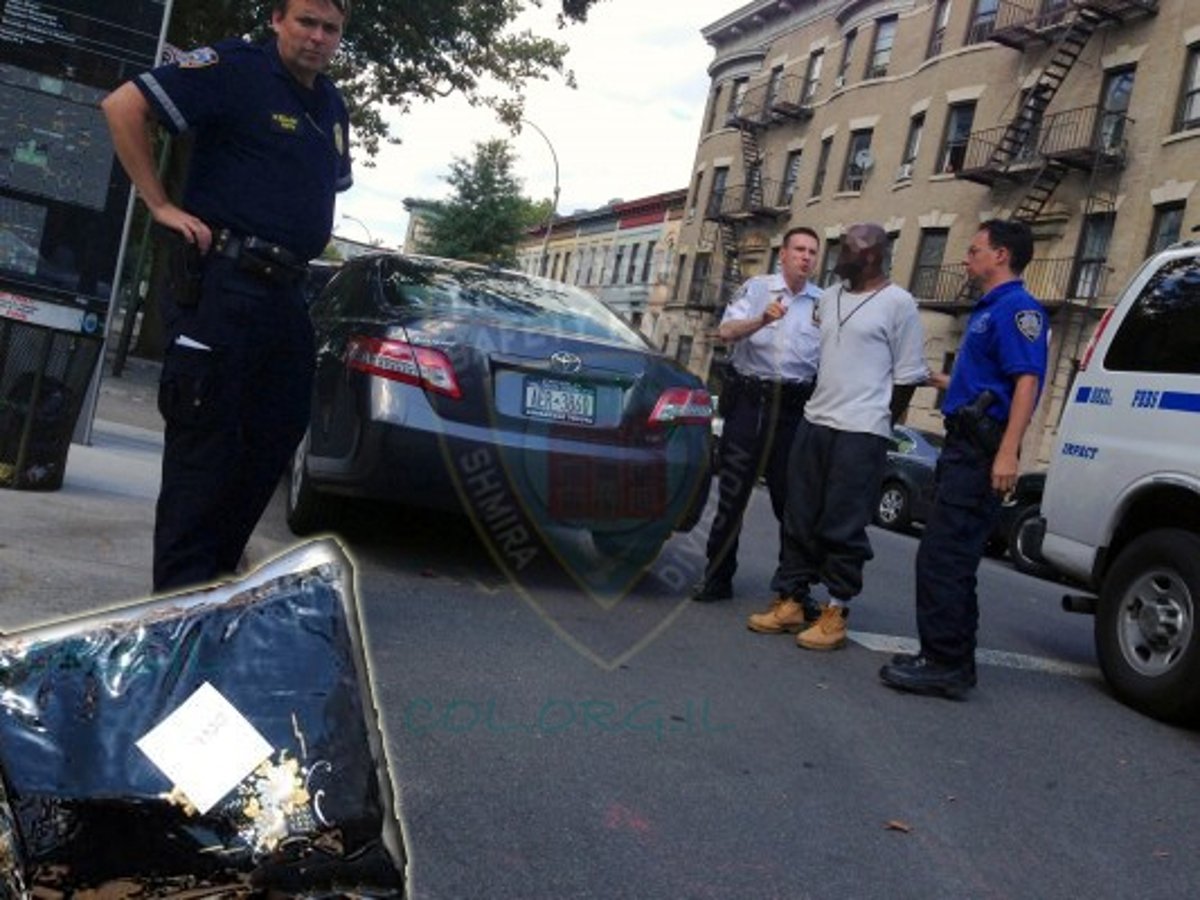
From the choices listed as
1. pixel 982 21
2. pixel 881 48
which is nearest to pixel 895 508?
pixel 982 21

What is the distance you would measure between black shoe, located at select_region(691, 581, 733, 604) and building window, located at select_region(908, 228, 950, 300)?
82.5ft

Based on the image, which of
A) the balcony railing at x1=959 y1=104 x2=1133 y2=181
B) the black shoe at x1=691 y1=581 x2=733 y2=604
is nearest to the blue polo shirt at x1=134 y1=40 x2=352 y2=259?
the black shoe at x1=691 y1=581 x2=733 y2=604

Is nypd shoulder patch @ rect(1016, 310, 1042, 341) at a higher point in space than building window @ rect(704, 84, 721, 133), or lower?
lower

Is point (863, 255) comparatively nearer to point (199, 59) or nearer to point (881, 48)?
point (199, 59)

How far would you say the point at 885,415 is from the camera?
5.27 m

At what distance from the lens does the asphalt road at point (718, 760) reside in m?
2.90

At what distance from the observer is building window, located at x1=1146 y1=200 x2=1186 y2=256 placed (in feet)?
75.4

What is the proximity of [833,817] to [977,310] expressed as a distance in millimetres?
2462

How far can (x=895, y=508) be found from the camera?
16.0 meters

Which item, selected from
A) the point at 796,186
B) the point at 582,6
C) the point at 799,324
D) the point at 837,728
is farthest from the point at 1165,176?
the point at 837,728

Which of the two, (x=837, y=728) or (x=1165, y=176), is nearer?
(x=837, y=728)

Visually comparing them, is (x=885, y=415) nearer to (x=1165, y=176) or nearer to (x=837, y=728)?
(x=837, y=728)

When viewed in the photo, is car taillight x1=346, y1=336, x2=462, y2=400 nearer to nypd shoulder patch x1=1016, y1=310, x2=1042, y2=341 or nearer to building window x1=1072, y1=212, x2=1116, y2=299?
nypd shoulder patch x1=1016, y1=310, x2=1042, y2=341

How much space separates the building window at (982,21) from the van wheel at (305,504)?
28.6m
